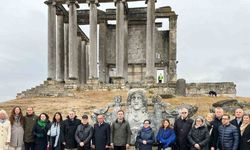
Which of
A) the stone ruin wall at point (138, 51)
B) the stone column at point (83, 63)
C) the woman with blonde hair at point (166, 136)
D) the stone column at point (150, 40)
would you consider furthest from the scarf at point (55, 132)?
the stone column at point (83, 63)

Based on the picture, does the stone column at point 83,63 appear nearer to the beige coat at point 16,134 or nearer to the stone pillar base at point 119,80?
the stone pillar base at point 119,80

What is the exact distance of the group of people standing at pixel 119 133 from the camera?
507 inches

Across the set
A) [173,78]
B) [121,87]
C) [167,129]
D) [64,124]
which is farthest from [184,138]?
[173,78]

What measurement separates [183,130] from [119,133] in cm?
209

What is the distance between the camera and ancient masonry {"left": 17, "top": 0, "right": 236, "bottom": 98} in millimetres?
45094

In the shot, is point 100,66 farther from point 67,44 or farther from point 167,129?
point 167,129

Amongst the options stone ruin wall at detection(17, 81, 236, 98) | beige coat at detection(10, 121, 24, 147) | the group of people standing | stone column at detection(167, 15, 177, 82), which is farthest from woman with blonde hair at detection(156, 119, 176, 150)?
stone column at detection(167, 15, 177, 82)

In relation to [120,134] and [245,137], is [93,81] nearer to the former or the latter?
[120,134]

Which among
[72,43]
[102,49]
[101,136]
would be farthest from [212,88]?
[101,136]

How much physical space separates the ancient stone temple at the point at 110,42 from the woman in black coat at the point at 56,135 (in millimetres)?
31497

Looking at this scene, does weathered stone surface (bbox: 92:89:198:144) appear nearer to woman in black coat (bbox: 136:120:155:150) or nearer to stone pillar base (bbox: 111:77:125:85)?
woman in black coat (bbox: 136:120:155:150)

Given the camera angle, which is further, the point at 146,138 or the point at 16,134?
the point at 16,134

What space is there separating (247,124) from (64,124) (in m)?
5.88

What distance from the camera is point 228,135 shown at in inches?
501
